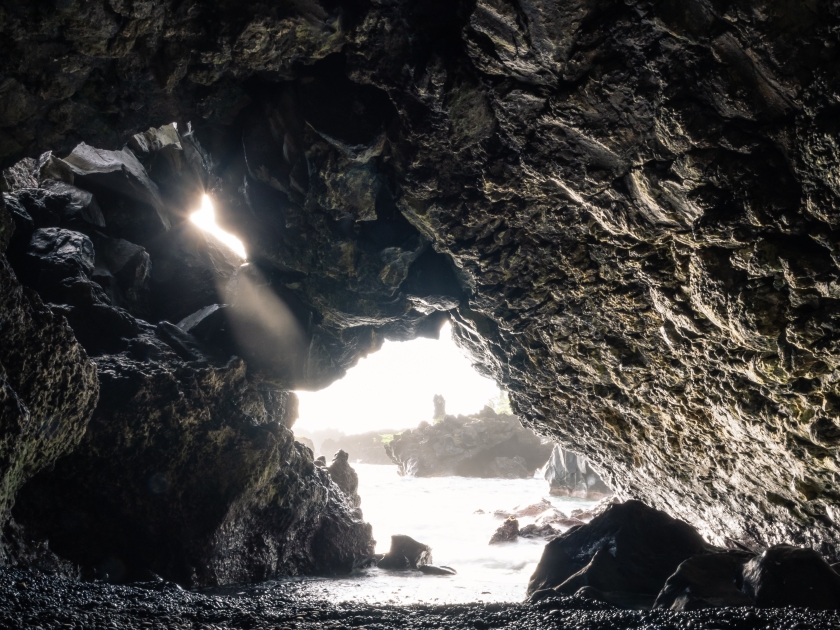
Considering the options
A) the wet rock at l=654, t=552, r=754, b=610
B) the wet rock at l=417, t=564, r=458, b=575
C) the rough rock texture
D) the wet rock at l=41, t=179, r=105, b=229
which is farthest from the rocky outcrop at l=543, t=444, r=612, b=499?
the rough rock texture

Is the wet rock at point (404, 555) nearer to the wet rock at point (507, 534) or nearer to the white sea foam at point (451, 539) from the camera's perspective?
the white sea foam at point (451, 539)

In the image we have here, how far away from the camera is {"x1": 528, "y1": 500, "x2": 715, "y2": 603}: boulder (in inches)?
271

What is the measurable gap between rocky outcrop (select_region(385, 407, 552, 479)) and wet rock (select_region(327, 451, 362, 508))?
99.8ft

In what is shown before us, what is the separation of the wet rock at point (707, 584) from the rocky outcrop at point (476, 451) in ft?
126

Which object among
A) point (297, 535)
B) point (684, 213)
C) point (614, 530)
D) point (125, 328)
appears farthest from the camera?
point (297, 535)

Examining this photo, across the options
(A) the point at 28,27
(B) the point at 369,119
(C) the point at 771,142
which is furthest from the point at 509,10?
(A) the point at 28,27

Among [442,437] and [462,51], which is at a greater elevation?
[462,51]

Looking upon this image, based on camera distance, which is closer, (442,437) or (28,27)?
(28,27)

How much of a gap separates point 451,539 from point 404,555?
24.7ft

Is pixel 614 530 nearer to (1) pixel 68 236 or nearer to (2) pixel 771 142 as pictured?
(2) pixel 771 142

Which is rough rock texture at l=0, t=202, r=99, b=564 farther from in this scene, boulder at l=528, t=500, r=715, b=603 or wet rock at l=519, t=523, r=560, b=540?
wet rock at l=519, t=523, r=560, b=540

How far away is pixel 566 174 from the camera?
5340 millimetres

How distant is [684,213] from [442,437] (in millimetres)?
43234

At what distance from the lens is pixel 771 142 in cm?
368
